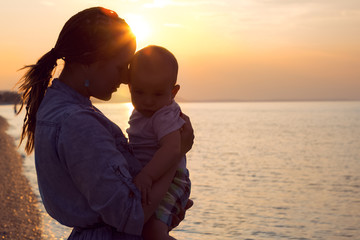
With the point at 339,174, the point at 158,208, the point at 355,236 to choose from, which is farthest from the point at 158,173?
the point at 339,174

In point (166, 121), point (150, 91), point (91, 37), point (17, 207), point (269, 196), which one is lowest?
point (269, 196)

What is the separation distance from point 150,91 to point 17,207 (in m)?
10.9

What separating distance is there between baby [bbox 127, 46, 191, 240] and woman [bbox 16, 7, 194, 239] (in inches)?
5.4

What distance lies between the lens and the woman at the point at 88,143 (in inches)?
74.3

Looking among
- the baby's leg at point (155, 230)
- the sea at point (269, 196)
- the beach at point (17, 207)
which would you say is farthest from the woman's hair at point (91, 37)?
the sea at point (269, 196)

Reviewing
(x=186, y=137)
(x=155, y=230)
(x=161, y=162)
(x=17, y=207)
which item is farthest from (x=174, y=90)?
(x=17, y=207)

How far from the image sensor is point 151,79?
2484 millimetres

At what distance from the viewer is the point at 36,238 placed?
9648 mm

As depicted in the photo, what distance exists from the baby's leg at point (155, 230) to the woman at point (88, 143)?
82 millimetres

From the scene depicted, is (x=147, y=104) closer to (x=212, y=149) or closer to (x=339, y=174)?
(x=339, y=174)

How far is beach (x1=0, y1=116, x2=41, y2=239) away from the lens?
9758 millimetres

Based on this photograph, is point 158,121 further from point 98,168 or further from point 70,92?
point 98,168

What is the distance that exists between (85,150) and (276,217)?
1413 centimetres

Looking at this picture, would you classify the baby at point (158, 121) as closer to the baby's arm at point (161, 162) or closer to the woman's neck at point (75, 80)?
the baby's arm at point (161, 162)
